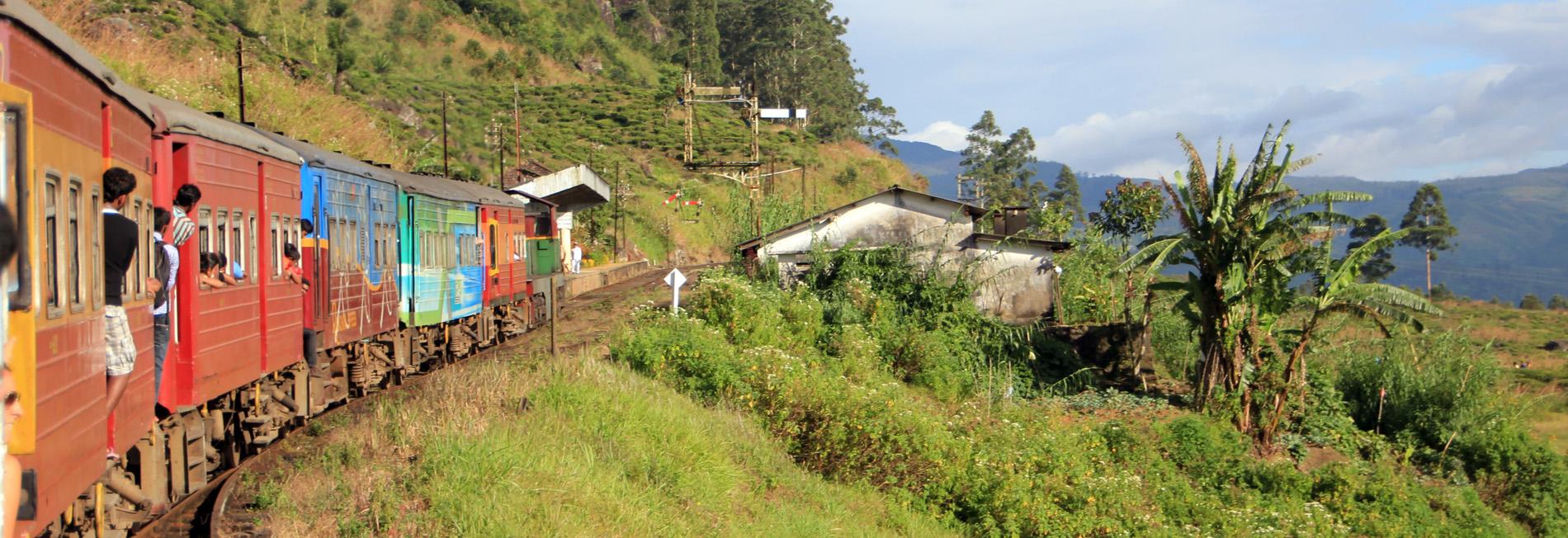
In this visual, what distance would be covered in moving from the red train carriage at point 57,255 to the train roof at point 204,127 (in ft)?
5.04

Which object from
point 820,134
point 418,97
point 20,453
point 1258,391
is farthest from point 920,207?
point 820,134

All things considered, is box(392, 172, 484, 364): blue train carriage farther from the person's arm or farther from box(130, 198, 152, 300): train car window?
box(130, 198, 152, 300): train car window

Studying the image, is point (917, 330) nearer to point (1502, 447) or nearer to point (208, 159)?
point (1502, 447)

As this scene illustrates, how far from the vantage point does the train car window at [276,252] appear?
33.6ft

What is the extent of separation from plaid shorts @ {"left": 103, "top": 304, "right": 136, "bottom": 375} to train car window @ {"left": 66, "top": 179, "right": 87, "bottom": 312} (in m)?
0.63

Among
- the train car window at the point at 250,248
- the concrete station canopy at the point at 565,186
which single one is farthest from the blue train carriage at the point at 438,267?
the concrete station canopy at the point at 565,186

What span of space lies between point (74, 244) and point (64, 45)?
32.1 inches

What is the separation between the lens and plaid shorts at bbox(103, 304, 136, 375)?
5883 mm

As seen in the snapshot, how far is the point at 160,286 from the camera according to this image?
7.19 meters

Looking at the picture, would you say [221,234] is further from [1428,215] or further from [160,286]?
[1428,215]

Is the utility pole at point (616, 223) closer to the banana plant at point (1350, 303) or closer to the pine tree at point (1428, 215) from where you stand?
the banana plant at point (1350, 303)

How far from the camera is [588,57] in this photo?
105125mm

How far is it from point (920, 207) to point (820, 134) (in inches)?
2960

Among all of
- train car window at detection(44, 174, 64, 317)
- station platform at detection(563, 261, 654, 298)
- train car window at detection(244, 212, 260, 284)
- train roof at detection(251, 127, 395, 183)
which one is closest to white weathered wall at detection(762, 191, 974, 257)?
station platform at detection(563, 261, 654, 298)
